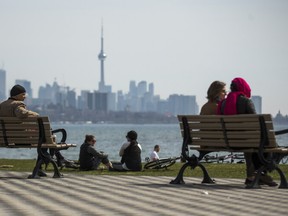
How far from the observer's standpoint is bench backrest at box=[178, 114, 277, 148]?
515 inches

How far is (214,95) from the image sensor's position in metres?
14.6

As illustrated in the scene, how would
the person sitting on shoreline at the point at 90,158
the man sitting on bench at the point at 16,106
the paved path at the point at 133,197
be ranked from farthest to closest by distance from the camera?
the person sitting on shoreline at the point at 90,158 < the man sitting on bench at the point at 16,106 < the paved path at the point at 133,197

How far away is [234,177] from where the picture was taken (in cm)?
1566

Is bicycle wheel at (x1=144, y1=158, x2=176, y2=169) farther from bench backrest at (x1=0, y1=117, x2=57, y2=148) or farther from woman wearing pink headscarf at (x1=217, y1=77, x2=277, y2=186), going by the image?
woman wearing pink headscarf at (x1=217, y1=77, x2=277, y2=186)

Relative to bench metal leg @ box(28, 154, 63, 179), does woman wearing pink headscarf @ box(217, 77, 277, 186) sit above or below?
above

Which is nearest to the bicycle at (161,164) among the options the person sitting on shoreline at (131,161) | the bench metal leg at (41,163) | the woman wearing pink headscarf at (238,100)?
the person sitting on shoreline at (131,161)

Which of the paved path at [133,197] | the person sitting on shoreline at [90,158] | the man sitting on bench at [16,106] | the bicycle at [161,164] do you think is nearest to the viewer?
the paved path at [133,197]


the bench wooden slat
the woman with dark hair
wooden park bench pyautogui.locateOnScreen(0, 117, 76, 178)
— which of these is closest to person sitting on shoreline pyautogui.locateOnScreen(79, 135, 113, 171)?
wooden park bench pyautogui.locateOnScreen(0, 117, 76, 178)

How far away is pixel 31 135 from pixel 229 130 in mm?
3022

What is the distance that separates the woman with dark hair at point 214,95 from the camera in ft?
47.7

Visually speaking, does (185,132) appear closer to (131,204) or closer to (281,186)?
(281,186)

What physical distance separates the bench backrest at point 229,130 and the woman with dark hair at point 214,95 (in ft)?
2.20

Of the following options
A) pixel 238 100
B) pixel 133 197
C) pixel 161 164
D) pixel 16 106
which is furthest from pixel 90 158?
pixel 133 197

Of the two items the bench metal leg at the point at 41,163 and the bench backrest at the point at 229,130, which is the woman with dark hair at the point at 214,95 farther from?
the bench metal leg at the point at 41,163
